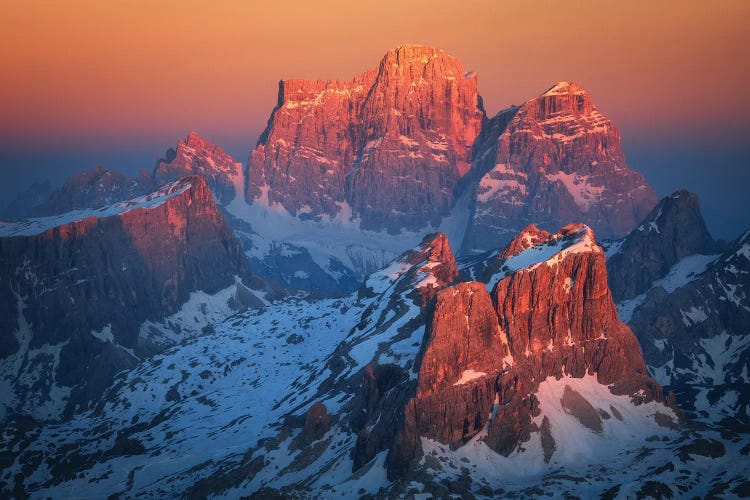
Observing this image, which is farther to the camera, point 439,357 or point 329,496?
→ point 439,357

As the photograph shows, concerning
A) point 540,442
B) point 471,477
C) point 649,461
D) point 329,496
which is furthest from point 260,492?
point 649,461

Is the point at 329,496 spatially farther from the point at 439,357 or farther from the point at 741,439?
the point at 741,439

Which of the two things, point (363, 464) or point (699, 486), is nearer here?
point (699, 486)

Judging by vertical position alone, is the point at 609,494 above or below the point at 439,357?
below

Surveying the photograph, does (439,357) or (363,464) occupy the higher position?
(439,357)

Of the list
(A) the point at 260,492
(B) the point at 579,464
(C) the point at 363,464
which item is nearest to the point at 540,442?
(B) the point at 579,464

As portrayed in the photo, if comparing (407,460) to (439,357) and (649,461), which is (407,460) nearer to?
(439,357)

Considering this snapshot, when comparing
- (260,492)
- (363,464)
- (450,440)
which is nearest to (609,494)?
(450,440)
